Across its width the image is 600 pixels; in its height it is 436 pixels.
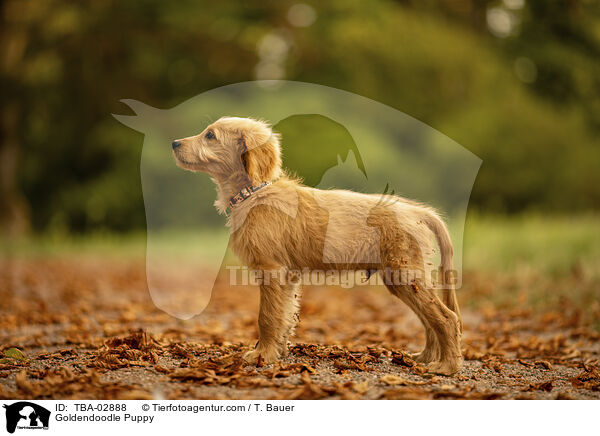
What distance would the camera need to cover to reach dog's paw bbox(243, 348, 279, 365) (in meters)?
4.76

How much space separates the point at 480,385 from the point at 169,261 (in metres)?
11.2

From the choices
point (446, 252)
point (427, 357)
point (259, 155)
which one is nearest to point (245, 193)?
point (259, 155)

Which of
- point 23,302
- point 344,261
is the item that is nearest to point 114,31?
point 23,302

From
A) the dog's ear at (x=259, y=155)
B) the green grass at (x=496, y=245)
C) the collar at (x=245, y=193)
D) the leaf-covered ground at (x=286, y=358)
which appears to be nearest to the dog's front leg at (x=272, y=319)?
the leaf-covered ground at (x=286, y=358)

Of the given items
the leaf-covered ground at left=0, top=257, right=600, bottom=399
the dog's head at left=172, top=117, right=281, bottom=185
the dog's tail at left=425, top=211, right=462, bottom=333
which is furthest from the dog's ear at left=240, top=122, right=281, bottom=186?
the leaf-covered ground at left=0, top=257, right=600, bottom=399

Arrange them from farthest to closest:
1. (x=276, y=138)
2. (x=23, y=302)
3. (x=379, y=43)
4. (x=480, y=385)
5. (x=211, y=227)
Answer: (x=379, y=43) < (x=211, y=227) < (x=23, y=302) < (x=276, y=138) < (x=480, y=385)

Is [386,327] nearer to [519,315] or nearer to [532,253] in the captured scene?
[519,315]

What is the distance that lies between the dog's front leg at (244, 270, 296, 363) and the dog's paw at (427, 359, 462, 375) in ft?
4.32

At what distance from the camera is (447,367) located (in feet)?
15.6

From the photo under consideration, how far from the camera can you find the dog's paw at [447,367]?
→ 4.74 m

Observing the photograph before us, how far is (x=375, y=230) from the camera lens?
15.6ft

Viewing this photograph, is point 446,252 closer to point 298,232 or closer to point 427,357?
point 427,357
